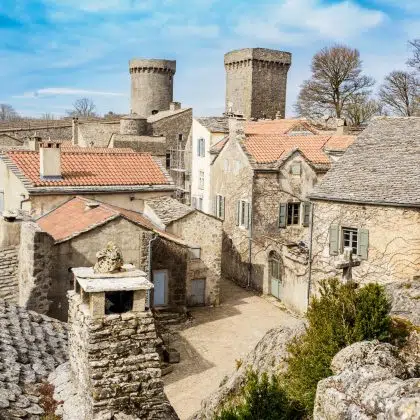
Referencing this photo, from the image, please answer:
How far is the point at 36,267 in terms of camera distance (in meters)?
16.2

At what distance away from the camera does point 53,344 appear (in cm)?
1123

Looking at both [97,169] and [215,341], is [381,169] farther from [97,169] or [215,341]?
[97,169]

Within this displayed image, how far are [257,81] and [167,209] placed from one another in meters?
36.3

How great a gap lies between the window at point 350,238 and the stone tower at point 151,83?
168 feet

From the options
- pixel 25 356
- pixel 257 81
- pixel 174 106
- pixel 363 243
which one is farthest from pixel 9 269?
pixel 257 81

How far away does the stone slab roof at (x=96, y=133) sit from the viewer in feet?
173

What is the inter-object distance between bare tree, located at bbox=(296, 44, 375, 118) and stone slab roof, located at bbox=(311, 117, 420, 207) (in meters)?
39.9

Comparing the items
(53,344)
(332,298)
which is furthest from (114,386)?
(53,344)

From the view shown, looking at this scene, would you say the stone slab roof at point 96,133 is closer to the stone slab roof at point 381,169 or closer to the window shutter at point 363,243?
the stone slab roof at point 381,169

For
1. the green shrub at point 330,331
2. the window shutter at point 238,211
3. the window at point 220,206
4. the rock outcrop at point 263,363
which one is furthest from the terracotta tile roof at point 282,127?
the green shrub at point 330,331

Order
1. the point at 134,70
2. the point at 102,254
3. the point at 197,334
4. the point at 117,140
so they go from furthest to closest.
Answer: the point at 134,70 < the point at 117,140 < the point at 197,334 < the point at 102,254

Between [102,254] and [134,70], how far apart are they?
6328 centimetres

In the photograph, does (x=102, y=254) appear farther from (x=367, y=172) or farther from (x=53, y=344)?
(x=367, y=172)

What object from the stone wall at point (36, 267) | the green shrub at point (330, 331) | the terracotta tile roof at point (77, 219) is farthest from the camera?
the terracotta tile roof at point (77, 219)
